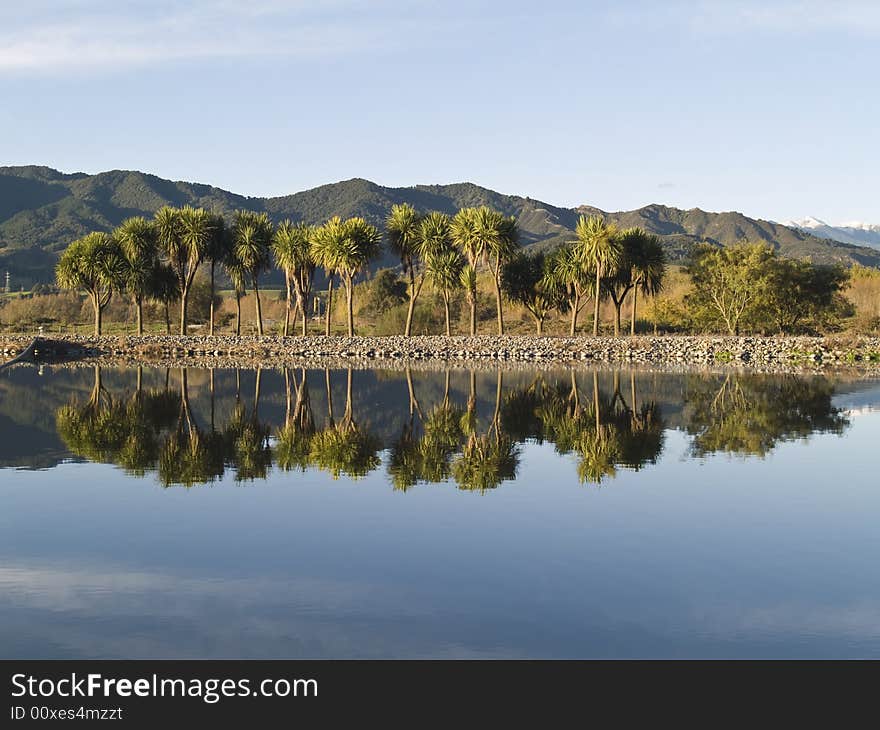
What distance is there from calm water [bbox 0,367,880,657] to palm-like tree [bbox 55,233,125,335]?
43592 mm

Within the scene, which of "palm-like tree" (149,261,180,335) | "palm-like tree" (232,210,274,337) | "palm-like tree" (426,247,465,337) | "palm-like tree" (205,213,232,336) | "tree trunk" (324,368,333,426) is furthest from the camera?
"palm-like tree" (149,261,180,335)

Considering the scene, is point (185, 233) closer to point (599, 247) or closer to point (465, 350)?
point (465, 350)

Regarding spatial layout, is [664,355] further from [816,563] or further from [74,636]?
[74,636]

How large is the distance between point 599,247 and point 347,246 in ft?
53.8

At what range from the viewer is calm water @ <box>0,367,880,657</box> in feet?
31.8

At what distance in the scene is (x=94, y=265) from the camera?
231ft

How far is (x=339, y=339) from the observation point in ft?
217

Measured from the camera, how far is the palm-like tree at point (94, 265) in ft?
230

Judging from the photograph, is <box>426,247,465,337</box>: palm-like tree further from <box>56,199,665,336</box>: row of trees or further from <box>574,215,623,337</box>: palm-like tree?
<box>574,215,623,337</box>: palm-like tree

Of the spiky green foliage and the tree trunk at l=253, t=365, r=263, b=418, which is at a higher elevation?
the spiky green foliage

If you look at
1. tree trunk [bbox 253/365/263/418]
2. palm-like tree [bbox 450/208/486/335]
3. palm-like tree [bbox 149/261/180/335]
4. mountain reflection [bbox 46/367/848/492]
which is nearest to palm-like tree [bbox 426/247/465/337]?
palm-like tree [bbox 450/208/486/335]

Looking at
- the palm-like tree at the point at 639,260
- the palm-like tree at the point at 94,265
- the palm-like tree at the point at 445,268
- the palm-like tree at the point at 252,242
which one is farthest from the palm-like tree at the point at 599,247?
the palm-like tree at the point at 94,265

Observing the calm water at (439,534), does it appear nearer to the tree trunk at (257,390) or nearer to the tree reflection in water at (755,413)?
the tree reflection in water at (755,413)

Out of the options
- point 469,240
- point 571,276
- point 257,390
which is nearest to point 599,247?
point 571,276
